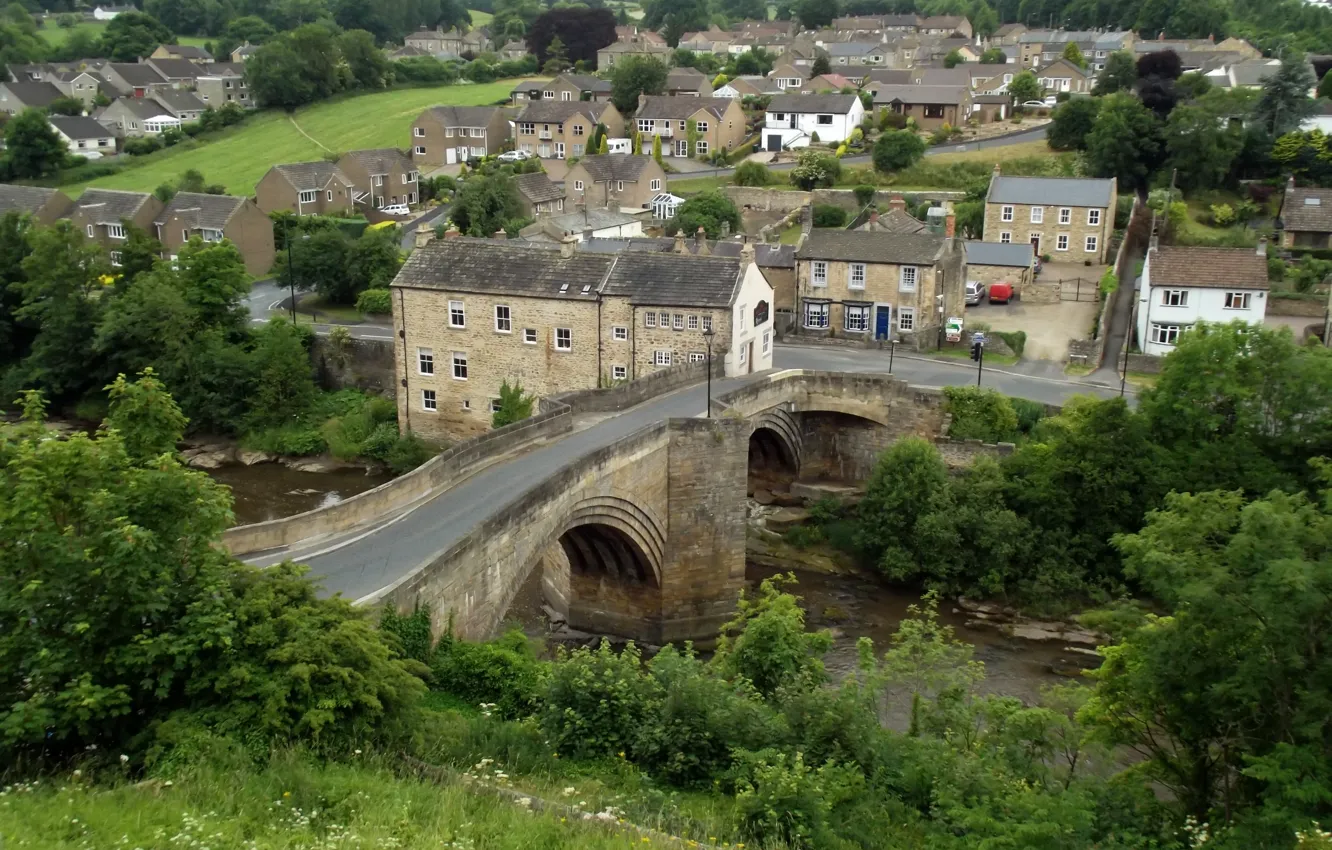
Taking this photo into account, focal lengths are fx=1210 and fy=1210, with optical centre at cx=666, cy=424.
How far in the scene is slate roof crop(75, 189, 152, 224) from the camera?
67688 millimetres

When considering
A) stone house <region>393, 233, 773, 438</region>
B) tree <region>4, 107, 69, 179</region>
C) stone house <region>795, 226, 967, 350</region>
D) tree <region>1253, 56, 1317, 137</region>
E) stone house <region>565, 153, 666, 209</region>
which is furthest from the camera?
tree <region>4, 107, 69, 179</region>

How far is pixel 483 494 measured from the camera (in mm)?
26062

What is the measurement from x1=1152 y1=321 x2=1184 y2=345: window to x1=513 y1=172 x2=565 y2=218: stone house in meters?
34.3

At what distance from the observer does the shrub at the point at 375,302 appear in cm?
5481

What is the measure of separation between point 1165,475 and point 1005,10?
5250 inches

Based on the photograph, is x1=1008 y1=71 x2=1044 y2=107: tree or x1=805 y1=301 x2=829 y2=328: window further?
x1=1008 y1=71 x2=1044 y2=107: tree

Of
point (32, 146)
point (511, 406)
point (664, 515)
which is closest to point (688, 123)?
point (32, 146)

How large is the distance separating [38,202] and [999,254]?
53380 millimetres

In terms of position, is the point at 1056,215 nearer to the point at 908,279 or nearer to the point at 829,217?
the point at 829,217

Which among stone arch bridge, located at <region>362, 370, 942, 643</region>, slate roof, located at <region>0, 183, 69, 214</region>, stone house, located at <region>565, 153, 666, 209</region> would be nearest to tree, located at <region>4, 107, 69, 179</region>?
slate roof, located at <region>0, 183, 69, 214</region>

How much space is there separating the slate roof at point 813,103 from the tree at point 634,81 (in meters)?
11.5

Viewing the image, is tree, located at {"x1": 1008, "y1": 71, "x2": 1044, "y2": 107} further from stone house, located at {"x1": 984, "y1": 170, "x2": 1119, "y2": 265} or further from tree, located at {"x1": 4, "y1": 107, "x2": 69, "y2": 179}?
tree, located at {"x1": 4, "y1": 107, "x2": 69, "y2": 179}

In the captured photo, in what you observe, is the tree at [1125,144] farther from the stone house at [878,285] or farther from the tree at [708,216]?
the stone house at [878,285]

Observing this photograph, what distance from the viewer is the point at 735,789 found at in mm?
16203
